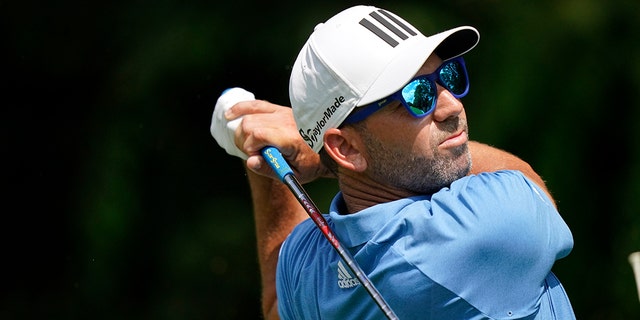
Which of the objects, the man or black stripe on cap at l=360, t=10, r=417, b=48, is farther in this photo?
black stripe on cap at l=360, t=10, r=417, b=48

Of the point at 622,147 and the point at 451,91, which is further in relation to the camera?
the point at 622,147

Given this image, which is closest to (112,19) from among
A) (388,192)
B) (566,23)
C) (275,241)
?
(566,23)

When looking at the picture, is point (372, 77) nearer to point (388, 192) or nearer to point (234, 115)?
point (388, 192)

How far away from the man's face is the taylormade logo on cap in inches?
2.8

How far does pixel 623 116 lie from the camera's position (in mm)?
5117

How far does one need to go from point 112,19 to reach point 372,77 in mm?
3248

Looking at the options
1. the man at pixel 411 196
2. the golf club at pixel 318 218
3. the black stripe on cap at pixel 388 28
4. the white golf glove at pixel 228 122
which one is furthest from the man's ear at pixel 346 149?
the white golf glove at pixel 228 122

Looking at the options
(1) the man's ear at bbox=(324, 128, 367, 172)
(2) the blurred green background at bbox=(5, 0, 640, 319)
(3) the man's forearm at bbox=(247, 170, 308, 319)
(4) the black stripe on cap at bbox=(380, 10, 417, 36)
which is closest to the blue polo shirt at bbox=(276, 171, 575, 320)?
(1) the man's ear at bbox=(324, 128, 367, 172)

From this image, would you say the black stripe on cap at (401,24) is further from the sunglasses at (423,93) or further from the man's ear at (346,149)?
the man's ear at (346,149)

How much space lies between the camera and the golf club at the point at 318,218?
2.38m

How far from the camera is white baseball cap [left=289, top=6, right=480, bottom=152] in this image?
250 centimetres

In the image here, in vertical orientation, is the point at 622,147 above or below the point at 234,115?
below

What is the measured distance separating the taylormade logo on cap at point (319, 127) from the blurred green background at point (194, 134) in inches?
96.3

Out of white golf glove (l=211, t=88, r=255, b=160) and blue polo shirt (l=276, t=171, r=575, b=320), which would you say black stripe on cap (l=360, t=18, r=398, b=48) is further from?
white golf glove (l=211, t=88, r=255, b=160)
